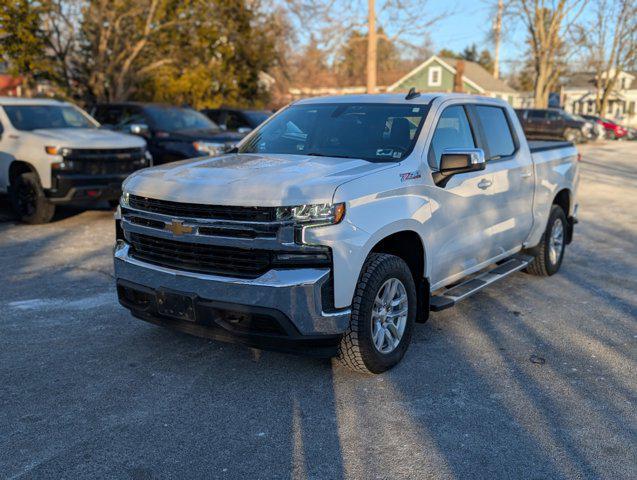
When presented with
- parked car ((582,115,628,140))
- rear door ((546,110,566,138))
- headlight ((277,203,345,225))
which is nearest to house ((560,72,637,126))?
parked car ((582,115,628,140))

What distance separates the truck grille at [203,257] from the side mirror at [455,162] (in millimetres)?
1616

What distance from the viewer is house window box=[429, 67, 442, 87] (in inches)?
2157

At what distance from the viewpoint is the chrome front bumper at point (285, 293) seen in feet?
12.2

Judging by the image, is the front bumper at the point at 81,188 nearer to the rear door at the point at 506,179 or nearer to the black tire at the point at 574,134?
the rear door at the point at 506,179

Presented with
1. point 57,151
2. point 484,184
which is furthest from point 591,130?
point 484,184

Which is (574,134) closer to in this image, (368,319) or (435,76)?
(435,76)

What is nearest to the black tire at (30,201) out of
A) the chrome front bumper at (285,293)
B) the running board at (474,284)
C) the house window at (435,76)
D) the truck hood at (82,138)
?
the truck hood at (82,138)

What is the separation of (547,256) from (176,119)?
8.19 metres

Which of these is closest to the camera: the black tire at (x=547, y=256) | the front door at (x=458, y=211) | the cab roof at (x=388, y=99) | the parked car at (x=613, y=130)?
the front door at (x=458, y=211)

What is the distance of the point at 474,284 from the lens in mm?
5328

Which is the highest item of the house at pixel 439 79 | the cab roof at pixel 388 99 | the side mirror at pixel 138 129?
the house at pixel 439 79

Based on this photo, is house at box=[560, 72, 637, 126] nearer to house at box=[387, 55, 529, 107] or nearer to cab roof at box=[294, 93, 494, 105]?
house at box=[387, 55, 529, 107]

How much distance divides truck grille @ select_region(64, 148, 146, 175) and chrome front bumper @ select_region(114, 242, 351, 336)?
6.04 meters

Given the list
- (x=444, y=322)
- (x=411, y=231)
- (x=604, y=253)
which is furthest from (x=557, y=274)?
(x=411, y=231)
